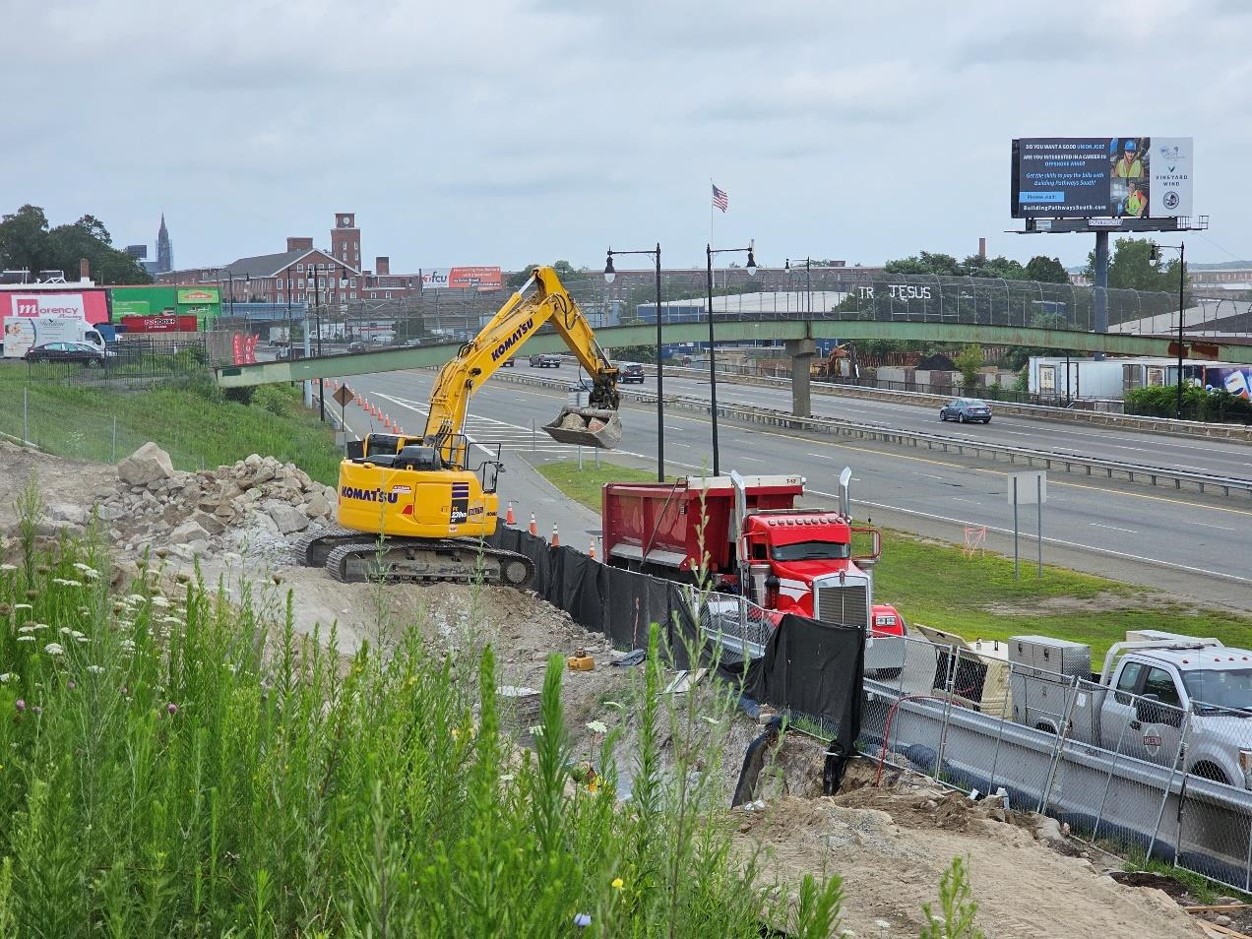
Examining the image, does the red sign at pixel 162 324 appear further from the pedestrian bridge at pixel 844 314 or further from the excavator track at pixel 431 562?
the excavator track at pixel 431 562

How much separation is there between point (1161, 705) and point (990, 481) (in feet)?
134

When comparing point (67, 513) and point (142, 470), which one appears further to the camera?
point (142, 470)

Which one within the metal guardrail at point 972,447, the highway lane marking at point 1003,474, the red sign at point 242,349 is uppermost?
the red sign at point 242,349

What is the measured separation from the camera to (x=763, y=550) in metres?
26.5

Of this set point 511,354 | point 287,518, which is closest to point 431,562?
point 511,354

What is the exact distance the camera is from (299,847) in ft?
22.6

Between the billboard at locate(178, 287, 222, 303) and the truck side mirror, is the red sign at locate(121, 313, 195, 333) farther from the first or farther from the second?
the truck side mirror

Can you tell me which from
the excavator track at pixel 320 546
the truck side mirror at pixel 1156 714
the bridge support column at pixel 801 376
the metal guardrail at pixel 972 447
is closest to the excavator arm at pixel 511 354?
the excavator track at pixel 320 546

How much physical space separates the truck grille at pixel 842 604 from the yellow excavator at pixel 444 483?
6673 millimetres

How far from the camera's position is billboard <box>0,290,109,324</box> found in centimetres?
8750

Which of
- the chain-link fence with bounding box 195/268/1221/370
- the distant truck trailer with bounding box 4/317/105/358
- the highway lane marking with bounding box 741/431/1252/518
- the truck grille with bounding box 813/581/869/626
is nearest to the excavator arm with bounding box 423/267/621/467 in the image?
the truck grille with bounding box 813/581/869/626

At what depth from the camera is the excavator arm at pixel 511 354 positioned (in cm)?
3084

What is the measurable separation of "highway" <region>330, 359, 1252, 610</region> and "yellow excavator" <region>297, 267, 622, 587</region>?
4236mm

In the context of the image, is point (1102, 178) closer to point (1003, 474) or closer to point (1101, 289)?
point (1101, 289)
